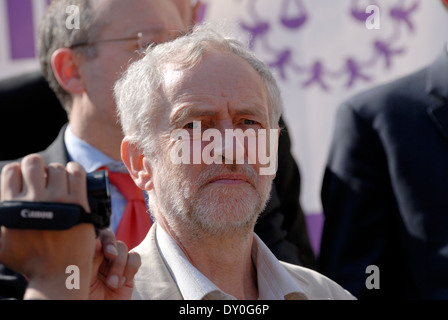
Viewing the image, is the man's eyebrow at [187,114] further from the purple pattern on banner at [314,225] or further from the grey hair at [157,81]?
the purple pattern on banner at [314,225]

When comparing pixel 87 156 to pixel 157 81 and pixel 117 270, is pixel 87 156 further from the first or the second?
pixel 117 270

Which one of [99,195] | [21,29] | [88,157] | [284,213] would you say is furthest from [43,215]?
[21,29]

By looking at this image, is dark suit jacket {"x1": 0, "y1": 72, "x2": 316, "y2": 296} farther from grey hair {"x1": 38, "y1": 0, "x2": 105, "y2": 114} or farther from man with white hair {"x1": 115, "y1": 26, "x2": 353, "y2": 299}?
man with white hair {"x1": 115, "y1": 26, "x2": 353, "y2": 299}

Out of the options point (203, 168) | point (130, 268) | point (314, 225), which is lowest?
point (314, 225)

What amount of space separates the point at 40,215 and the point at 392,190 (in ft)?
5.99

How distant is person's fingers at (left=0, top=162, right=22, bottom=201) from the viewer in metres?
1.61

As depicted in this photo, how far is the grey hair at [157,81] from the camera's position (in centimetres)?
226

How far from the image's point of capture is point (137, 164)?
7.63ft

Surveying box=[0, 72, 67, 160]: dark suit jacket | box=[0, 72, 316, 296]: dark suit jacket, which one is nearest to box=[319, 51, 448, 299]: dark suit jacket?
box=[0, 72, 316, 296]: dark suit jacket

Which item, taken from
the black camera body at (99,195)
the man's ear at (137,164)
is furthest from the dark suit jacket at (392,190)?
the black camera body at (99,195)

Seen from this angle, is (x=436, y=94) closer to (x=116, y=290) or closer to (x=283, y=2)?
(x=283, y=2)

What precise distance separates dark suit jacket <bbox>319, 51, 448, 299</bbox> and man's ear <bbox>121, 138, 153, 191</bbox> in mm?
1065

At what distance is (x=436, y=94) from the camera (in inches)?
126
